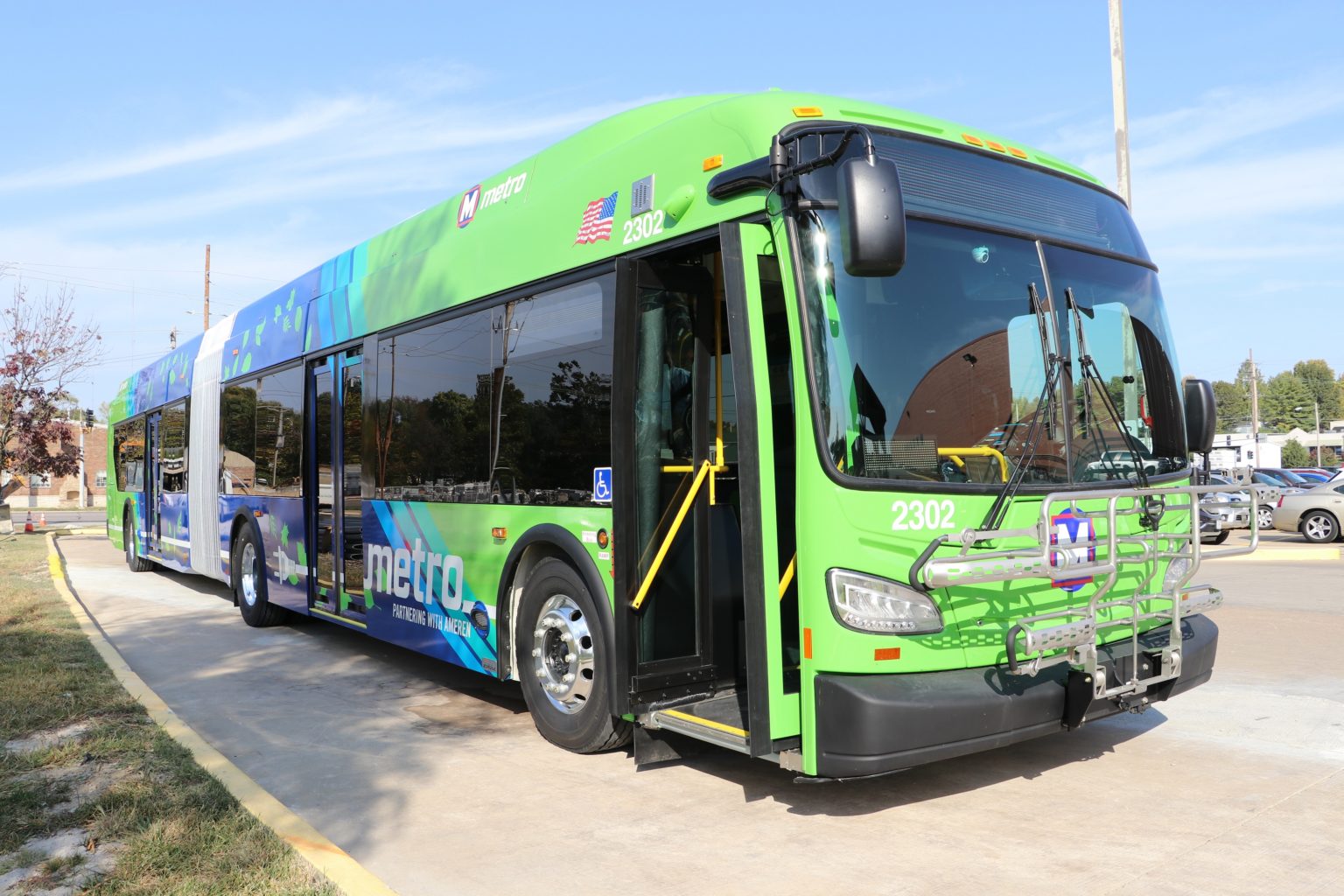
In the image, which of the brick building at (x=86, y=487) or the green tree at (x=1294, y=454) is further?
the green tree at (x=1294, y=454)

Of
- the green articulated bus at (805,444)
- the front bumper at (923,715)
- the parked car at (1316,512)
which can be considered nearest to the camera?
the front bumper at (923,715)

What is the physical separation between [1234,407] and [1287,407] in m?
5.61

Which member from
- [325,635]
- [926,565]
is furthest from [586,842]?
[325,635]

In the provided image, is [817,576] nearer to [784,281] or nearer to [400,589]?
[784,281]

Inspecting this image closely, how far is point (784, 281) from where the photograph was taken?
15.3ft

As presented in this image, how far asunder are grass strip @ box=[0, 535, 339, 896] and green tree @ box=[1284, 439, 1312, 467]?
4050 inches

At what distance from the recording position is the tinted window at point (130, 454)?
1733cm

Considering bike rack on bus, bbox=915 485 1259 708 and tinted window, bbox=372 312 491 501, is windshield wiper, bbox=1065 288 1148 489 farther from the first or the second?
tinted window, bbox=372 312 491 501

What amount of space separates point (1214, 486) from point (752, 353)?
248cm

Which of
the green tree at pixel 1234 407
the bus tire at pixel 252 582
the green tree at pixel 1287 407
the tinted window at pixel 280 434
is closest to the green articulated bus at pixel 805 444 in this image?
the tinted window at pixel 280 434

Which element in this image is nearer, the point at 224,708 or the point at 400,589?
the point at 224,708

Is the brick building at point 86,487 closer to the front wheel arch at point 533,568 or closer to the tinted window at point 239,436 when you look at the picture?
the tinted window at point 239,436

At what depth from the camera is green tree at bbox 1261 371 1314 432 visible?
124 m

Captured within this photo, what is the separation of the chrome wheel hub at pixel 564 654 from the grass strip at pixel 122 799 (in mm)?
1849
